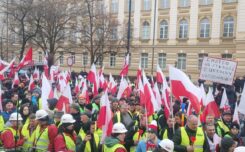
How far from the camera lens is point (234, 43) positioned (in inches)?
1371

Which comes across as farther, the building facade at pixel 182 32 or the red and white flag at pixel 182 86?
the building facade at pixel 182 32

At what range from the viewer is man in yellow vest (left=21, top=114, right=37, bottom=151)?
6723mm

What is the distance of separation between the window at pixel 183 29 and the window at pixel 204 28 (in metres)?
1.70

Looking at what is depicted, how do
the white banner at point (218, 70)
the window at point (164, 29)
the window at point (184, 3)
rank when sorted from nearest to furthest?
the white banner at point (218, 70) → the window at point (184, 3) → the window at point (164, 29)

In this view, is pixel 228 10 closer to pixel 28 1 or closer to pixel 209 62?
pixel 28 1

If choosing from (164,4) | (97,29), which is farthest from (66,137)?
(164,4)

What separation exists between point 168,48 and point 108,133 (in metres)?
34.1

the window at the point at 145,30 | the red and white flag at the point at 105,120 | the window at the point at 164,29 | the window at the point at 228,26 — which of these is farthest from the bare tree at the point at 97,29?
the red and white flag at the point at 105,120

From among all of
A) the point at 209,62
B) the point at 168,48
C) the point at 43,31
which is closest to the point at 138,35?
the point at 168,48

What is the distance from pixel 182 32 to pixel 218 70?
93.7 feet

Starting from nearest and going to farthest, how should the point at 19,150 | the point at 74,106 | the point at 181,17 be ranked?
the point at 19,150, the point at 74,106, the point at 181,17

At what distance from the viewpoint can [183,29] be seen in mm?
38625

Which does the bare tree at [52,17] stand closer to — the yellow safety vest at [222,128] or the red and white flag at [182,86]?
the yellow safety vest at [222,128]

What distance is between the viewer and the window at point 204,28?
1451 inches
